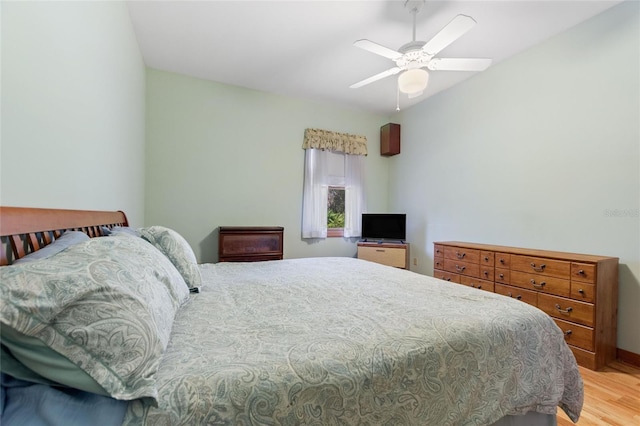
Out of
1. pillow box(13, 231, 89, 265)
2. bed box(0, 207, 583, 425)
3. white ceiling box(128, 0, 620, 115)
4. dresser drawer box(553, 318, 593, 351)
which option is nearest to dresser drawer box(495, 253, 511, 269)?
dresser drawer box(553, 318, 593, 351)

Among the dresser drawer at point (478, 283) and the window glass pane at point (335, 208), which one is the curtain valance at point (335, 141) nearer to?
the window glass pane at point (335, 208)

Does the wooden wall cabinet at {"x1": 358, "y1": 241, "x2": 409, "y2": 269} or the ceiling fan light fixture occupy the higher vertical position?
the ceiling fan light fixture

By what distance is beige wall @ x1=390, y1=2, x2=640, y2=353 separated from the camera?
220 centimetres

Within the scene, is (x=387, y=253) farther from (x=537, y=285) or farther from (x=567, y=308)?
(x=567, y=308)

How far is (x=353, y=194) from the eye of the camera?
4.45m

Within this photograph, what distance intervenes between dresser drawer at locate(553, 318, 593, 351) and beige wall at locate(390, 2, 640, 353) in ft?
1.37

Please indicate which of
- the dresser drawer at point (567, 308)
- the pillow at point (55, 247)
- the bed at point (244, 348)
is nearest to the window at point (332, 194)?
the dresser drawer at point (567, 308)

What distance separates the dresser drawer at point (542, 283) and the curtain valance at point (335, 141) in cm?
270

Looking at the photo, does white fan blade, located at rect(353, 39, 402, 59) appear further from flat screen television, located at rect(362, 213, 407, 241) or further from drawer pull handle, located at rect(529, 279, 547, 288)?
flat screen television, located at rect(362, 213, 407, 241)

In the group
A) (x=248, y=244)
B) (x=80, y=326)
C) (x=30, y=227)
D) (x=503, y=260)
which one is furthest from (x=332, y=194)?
(x=80, y=326)

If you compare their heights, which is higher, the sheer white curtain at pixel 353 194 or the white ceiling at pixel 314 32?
the white ceiling at pixel 314 32

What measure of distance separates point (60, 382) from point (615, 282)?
3306 millimetres

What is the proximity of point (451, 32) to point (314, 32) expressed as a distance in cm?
127

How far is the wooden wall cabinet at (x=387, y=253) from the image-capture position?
3.93 m
